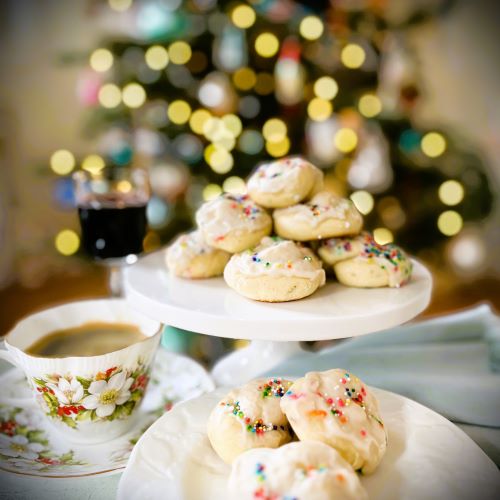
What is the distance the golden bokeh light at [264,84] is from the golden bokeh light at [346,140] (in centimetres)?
50

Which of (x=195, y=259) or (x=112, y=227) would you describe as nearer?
(x=195, y=259)

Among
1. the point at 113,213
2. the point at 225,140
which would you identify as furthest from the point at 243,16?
the point at 113,213

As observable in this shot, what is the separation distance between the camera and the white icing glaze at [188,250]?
99 centimetres

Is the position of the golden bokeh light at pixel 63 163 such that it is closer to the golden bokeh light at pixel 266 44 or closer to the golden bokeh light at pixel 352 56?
the golden bokeh light at pixel 266 44

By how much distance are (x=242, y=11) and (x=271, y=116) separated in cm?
47

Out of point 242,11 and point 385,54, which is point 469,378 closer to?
point 242,11

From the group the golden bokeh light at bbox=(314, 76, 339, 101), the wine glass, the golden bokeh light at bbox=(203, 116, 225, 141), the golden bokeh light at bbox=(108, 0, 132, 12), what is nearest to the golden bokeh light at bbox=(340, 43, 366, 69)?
the golden bokeh light at bbox=(314, 76, 339, 101)

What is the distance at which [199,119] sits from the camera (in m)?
2.40

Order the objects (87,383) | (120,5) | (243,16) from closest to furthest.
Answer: (87,383) < (243,16) < (120,5)

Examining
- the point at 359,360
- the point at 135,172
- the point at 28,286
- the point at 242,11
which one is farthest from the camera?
the point at 28,286

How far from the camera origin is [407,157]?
8.39 ft

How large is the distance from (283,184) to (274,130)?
58.6 inches

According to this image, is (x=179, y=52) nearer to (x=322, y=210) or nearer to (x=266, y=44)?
(x=266, y=44)

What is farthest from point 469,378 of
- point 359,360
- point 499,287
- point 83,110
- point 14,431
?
point 83,110
